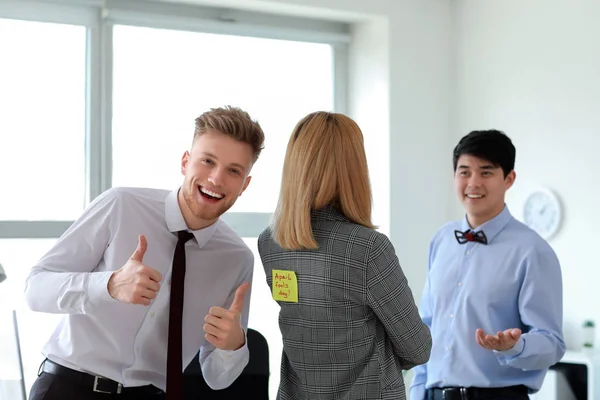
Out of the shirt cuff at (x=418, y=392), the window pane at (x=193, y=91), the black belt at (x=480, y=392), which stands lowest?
the shirt cuff at (x=418, y=392)

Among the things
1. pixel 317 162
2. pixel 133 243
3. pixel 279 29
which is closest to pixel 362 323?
pixel 317 162

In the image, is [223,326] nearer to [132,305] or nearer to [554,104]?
[132,305]

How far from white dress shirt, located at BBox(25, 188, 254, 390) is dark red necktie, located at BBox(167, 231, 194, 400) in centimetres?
6

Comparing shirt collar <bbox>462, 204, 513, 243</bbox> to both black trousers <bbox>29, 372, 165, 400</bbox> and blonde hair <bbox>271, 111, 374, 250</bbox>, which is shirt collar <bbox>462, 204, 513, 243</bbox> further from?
black trousers <bbox>29, 372, 165, 400</bbox>

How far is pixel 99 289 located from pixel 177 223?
0.34 m

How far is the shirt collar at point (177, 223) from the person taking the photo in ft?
6.76

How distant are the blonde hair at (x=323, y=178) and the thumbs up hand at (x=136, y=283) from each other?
1.14 feet

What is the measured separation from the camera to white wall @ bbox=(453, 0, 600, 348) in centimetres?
387

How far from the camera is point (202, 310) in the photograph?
211 centimetres

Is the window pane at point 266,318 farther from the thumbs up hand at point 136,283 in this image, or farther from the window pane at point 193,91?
the thumbs up hand at point 136,283

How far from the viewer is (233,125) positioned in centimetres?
200

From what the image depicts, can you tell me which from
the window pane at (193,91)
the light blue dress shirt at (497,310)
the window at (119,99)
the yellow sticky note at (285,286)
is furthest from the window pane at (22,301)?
the yellow sticky note at (285,286)


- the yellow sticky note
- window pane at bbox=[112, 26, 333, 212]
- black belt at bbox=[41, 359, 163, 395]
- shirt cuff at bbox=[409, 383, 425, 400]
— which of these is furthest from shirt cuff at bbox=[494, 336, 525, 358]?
window pane at bbox=[112, 26, 333, 212]

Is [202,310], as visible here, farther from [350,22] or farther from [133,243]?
[350,22]
